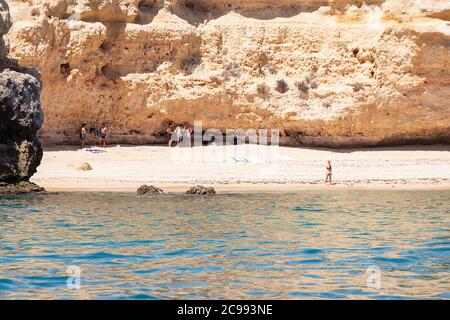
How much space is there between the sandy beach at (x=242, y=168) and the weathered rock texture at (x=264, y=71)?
136 cm

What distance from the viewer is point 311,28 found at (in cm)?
3222

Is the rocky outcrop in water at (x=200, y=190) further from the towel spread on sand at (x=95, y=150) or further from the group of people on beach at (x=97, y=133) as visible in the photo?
the group of people on beach at (x=97, y=133)

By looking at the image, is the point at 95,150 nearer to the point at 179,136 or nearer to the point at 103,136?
the point at 103,136

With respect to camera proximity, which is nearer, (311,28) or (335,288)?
(335,288)

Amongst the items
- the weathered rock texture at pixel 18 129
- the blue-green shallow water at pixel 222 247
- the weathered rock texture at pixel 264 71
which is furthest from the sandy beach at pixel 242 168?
the blue-green shallow water at pixel 222 247

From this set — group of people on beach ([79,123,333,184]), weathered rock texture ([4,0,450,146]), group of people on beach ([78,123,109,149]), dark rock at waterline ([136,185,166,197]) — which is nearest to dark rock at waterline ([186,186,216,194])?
dark rock at waterline ([136,185,166,197])

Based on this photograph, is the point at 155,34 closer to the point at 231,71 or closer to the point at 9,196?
the point at 231,71

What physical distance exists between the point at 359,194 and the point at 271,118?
9836 millimetres

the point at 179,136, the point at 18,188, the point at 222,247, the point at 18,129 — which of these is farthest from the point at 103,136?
the point at 222,247

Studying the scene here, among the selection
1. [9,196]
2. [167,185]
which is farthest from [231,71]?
[9,196]

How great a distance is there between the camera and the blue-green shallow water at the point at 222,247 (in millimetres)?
9484

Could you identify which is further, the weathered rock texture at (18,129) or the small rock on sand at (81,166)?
the small rock on sand at (81,166)

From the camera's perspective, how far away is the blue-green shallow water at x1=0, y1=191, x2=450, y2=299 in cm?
948
